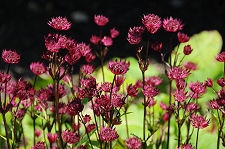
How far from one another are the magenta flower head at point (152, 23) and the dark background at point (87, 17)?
6.24 feet

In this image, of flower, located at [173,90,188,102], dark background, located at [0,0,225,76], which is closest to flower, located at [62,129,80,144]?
flower, located at [173,90,188,102]

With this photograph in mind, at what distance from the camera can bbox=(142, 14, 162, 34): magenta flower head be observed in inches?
26.3

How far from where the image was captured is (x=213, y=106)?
28.4 inches

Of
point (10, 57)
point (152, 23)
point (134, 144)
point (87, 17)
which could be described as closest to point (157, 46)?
point (152, 23)

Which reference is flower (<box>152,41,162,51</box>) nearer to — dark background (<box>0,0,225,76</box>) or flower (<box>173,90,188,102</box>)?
flower (<box>173,90,188,102</box>)

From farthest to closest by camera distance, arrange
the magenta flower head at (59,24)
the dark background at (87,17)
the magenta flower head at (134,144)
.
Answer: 1. the dark background at (87,17)
2. the magenta flower head at (134,144)
3. the magenta flower head at (59,24)

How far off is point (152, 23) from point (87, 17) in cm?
258

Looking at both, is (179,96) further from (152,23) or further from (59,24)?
(59,24)

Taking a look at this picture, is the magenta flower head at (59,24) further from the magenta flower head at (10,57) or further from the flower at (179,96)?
the flower at (179,96)

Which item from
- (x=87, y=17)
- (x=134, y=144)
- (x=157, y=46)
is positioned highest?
(x=87, y=17)

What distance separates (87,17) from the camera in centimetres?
318

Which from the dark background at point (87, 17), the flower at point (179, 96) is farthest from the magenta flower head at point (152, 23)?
the dark background at point (87, 17)

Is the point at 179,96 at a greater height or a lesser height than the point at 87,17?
lesser

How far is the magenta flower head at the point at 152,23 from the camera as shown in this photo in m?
0.67
